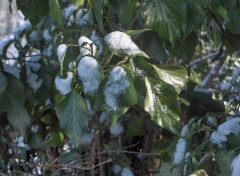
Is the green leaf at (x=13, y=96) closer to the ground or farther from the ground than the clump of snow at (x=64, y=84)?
closer to the ground

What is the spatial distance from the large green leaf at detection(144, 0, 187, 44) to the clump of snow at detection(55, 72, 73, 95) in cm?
26

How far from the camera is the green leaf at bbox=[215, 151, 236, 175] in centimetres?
107

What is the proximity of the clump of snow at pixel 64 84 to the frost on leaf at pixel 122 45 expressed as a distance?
117mm

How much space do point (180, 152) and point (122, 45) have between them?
13.6 inches

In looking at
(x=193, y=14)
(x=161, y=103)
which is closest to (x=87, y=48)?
(x=161, y=103)

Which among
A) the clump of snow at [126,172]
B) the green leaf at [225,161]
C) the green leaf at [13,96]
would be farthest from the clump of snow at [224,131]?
the green leaf at [13,96]

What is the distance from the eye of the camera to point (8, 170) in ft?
6.22

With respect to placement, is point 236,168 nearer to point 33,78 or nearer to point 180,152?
point 180,152

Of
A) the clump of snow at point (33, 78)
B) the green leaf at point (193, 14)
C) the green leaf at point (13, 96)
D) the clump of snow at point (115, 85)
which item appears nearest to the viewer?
the clump of snow at point (115, 85)

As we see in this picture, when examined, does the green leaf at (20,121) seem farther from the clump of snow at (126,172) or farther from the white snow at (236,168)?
the white snow at (236,168)

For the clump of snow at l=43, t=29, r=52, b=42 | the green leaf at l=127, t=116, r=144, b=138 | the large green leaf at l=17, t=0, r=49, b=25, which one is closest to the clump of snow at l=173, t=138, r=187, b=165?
the large green leaf at l=17, t=0, r=49, b=25

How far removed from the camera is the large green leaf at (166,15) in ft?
3.88

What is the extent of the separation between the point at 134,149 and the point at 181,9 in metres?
1.14

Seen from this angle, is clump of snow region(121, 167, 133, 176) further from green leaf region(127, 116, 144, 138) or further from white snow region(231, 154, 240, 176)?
white snow region(231, 154, 240, 176)
